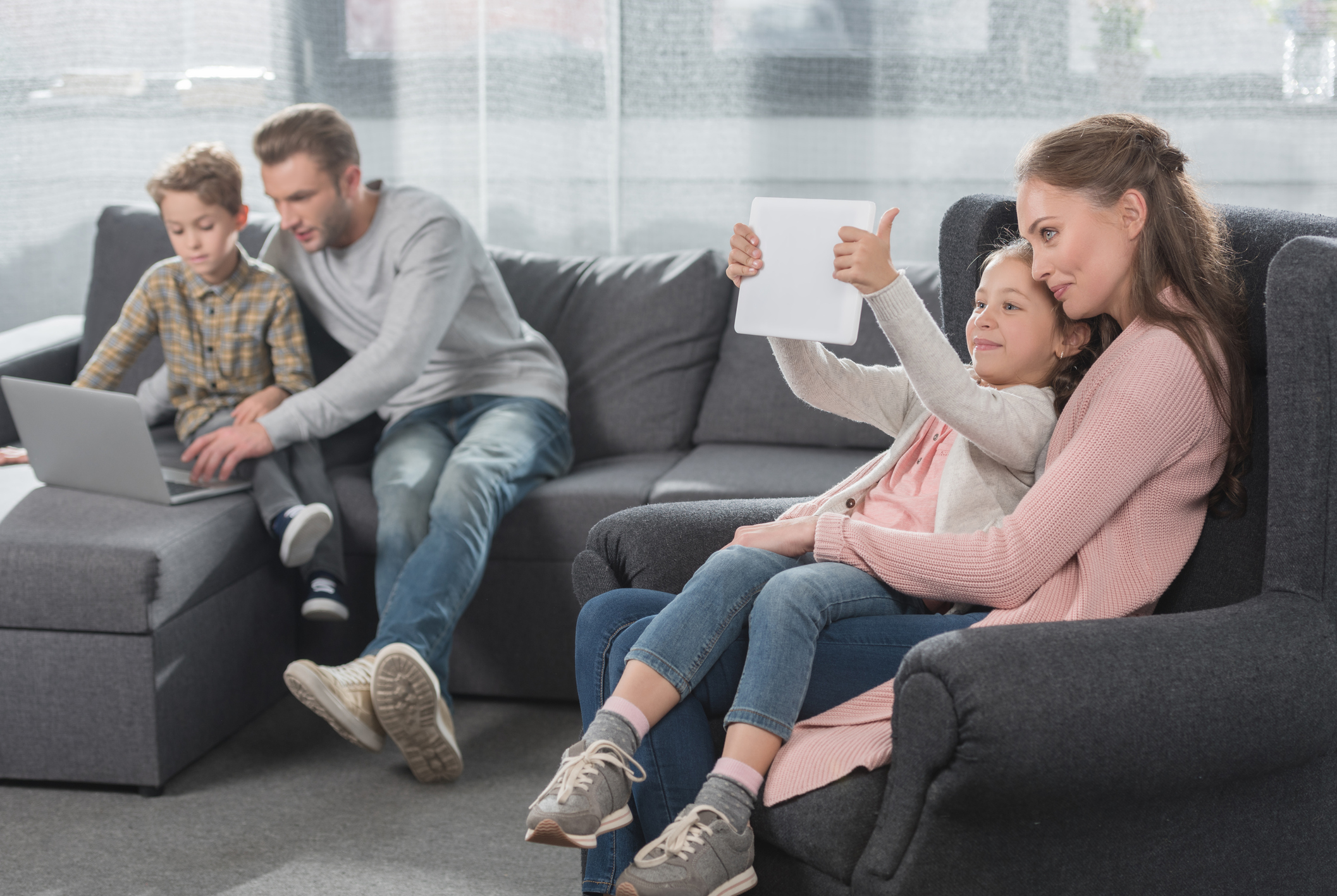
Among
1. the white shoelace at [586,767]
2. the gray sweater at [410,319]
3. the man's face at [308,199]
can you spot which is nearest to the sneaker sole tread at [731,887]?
the white shoelace at [586,767]

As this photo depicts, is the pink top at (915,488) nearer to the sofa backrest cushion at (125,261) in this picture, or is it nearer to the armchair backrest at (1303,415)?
the armchair backrest at (1303,415)

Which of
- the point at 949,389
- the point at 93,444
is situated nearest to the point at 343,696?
the point at 93,444

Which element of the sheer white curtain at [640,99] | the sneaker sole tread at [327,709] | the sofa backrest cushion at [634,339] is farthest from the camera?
the sheer white curtain at [640,99]

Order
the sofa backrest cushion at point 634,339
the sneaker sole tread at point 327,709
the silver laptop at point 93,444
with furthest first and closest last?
the sofa backrest cushion at point 634,339 < the silver laptop at point 93,444 < the sneaker sole tread at point 327,709

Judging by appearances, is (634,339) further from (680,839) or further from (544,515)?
(680,839)

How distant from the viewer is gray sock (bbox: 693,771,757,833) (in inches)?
49.3

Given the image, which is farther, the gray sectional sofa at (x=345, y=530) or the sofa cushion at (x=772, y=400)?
the sofa cushion at (x=772, y=400)

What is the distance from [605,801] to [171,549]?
104 cm

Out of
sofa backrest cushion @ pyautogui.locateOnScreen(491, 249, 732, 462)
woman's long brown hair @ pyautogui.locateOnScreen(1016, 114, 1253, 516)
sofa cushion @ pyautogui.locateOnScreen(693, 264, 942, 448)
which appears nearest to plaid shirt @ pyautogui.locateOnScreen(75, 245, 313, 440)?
sofa backrest cushion @ pyautogui.locateOnScreen(491, 249, 732, 462)

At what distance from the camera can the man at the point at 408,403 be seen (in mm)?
2004

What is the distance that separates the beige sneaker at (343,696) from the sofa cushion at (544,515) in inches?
16.7

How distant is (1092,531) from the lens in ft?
4.30

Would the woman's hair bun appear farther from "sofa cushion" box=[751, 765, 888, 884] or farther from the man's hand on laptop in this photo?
the man's hand on laptop

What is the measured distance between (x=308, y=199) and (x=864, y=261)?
4.60 feet
